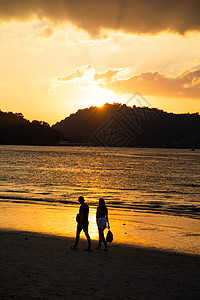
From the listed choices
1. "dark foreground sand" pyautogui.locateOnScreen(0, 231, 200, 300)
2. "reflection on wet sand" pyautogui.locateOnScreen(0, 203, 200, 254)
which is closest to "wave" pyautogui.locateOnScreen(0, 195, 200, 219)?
"reflection on wet sand" pyautogui.locateOnScreen(0, 203, 200, 254)

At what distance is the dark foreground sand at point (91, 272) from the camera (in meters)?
9.34

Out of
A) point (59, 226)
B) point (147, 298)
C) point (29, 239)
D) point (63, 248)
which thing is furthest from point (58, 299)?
point (59, 226)

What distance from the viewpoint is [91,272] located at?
36.8 feet

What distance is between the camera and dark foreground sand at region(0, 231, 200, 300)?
9.34 m

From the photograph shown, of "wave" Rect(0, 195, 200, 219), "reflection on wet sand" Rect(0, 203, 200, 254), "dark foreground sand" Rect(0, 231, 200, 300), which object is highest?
"dark foreground sand" Rect(0, 231, 200, 300)

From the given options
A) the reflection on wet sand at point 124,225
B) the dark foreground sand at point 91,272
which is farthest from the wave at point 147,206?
the dark foreground sand at point 91,272

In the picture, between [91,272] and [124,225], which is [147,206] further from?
[91,272]

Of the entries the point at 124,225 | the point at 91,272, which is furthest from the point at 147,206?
the point at 91,272

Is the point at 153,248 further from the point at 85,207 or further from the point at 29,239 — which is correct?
the point at 29,239

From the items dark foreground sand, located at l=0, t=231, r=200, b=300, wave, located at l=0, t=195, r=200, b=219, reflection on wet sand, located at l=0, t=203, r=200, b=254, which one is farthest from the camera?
wave, located at l=0, t=195, r=200, b=219

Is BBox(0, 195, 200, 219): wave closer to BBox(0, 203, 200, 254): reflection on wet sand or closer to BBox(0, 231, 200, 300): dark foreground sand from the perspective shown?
BBox(0, 203, 200, 254): reflection on wet sand

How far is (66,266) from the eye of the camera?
1180 cm

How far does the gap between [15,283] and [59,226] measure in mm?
10321

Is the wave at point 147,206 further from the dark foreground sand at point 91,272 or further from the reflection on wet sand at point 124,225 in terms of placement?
the dark foreground sand at point 91,272
